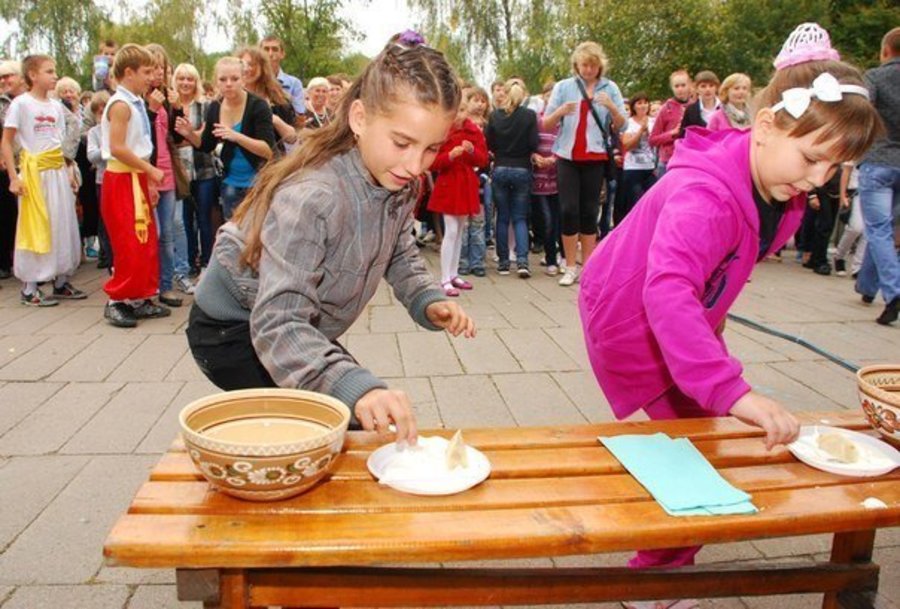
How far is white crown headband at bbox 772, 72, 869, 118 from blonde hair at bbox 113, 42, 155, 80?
15.3ft

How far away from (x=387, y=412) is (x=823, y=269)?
7.63 m

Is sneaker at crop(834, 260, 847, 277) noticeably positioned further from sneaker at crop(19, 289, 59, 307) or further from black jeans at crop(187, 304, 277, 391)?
black jeans at crop(187, 304, 277, 391)

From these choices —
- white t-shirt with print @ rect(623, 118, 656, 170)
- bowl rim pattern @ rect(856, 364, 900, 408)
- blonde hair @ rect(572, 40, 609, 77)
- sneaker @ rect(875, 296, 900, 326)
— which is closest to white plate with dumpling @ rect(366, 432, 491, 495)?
bowl rim pattern @ rect(856, 364, 900, 408)

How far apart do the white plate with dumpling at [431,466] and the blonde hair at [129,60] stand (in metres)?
4.60

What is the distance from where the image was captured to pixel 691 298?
5.97 ft

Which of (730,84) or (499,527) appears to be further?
(730,84)

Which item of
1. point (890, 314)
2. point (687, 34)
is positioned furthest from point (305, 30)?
point (890, 314)

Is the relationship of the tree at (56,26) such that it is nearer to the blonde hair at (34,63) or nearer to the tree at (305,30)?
the tree at (305,30)

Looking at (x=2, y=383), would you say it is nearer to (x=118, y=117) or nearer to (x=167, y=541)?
(x=118, y=117)

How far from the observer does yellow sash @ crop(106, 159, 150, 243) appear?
5.57m

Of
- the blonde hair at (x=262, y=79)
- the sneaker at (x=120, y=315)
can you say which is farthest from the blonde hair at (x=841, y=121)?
the blonde hair at (x=262, y=79)

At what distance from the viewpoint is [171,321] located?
5.83 m

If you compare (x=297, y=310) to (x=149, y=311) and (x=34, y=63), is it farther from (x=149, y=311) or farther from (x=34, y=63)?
(x=34, y=63)

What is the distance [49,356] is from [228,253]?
3383 mm
